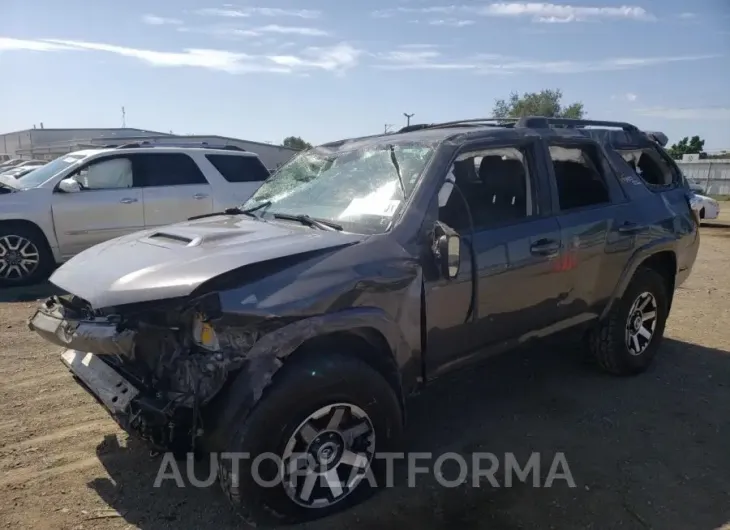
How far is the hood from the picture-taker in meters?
2.69

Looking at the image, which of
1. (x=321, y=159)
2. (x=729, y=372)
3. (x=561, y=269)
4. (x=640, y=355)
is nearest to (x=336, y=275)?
(x=321, y=159)

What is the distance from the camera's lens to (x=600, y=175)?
452cm

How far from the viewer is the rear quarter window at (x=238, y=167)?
30.4 ft

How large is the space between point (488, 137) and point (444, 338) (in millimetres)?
1331

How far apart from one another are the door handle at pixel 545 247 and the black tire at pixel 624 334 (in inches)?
41.8

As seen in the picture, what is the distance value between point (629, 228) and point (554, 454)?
1832 mm

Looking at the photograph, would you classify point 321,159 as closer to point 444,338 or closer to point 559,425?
point 444,338

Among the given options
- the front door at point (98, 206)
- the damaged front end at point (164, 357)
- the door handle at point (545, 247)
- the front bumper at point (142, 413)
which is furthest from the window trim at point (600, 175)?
the front door at point (98, 206)

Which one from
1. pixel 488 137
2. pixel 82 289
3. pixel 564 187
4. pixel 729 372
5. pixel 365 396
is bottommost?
pixel 729 372

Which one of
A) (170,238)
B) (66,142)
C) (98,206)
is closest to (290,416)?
(170,238)

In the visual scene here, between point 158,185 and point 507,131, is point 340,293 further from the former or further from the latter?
point 158,185

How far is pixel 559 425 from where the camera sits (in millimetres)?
4039

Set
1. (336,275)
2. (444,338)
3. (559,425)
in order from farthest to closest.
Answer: (559,425) → (444,338) → (336,275)

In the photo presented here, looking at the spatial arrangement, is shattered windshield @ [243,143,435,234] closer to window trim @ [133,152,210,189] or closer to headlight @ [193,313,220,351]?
headlight @ [193,313,220,351]
